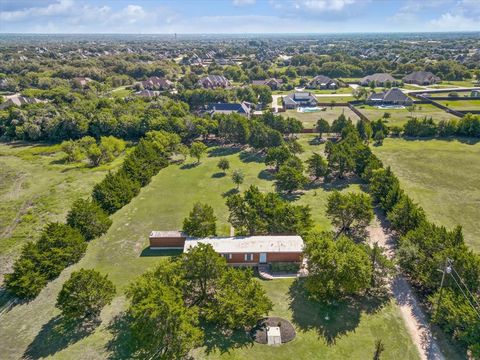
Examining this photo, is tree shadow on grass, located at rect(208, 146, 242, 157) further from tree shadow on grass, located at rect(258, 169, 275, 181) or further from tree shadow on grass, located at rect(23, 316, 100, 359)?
tree shadow on grass, located at rect(23, 316, 100, 359)

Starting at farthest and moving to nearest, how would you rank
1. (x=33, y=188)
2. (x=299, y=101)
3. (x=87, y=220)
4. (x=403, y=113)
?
(x=299, y=101), (x=403, y=113), (x=33, y=188), (x=87, y=220)

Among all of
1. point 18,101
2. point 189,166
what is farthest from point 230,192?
point 18,101

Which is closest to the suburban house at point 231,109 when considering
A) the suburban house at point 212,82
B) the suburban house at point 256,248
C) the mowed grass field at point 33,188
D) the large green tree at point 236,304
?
the mowed grass field at point 33,188

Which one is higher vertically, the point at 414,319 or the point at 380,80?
the point at 380,80

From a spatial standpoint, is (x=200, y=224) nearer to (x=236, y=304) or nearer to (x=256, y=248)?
(x=256, y=248)

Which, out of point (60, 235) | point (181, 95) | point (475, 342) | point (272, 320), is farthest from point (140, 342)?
point (181, 95)

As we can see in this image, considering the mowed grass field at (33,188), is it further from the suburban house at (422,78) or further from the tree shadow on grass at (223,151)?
the suburban house at (422,78)
